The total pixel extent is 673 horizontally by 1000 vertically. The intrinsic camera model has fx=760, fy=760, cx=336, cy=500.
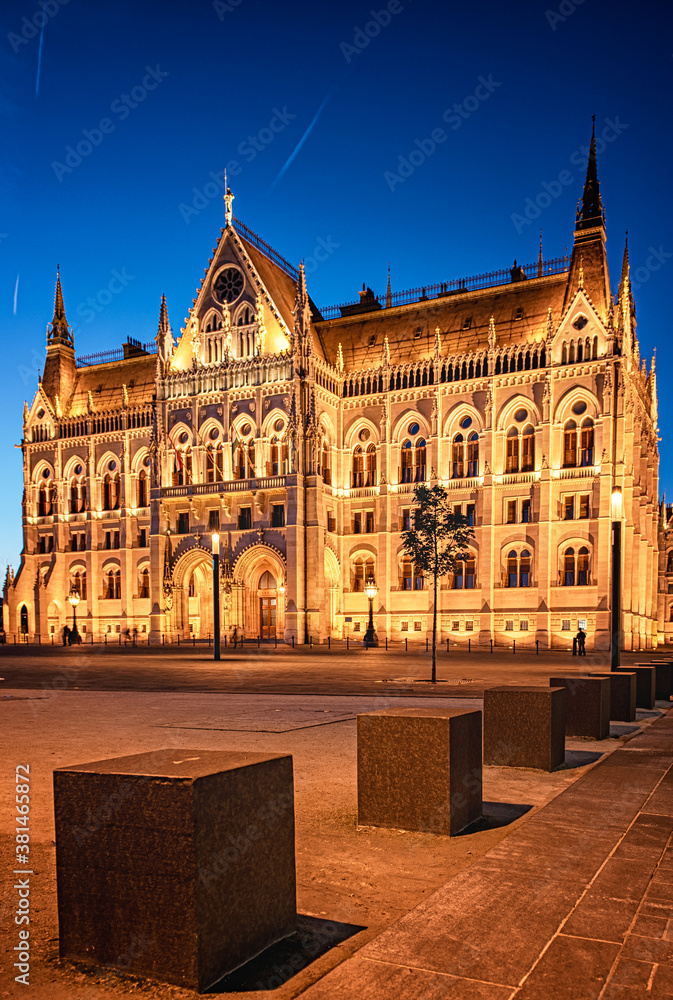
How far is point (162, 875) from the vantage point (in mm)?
3439

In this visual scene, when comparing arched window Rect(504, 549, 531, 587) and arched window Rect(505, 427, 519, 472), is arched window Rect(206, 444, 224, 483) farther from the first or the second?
arched window Rect(504, 549, 531, 587)

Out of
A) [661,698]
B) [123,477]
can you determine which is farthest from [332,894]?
[123,477]

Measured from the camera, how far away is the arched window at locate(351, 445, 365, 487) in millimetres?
50781

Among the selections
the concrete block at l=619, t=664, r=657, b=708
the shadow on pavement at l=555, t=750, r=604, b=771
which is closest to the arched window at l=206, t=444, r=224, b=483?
the concrete block at l=619, t=664, r=657, b=708

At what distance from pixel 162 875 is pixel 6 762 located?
6.58 meters

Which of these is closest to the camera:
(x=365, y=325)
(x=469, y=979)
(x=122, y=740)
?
(x=469, y=979)

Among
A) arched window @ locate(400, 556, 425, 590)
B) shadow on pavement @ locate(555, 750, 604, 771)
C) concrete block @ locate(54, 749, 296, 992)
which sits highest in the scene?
concrete block @ locate(54, 749, 296, 992)

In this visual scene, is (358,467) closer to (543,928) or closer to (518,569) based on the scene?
(518,569)

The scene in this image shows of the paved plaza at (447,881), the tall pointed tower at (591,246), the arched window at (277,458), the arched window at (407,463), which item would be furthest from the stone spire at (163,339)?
the paved plaza at (447,881)

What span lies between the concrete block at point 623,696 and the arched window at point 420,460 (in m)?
36.0

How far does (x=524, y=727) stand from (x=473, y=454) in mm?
39590

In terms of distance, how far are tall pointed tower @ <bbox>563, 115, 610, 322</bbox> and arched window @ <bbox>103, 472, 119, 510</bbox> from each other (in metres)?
34.9

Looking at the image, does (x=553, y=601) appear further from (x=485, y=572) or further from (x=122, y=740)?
(x=122, y=740)

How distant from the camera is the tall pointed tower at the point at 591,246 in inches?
1773
